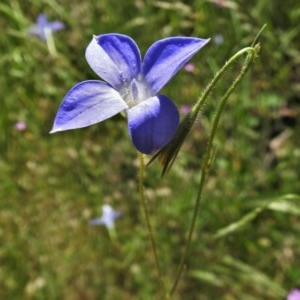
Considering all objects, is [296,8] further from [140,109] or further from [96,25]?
Result: [140,109]

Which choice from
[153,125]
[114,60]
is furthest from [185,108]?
[153,125]

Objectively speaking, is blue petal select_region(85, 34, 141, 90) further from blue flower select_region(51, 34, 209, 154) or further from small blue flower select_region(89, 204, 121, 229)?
small blue flower select_region(89, 204, 121, 229)

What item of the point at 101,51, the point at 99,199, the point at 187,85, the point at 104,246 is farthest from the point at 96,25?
the point at 101,51

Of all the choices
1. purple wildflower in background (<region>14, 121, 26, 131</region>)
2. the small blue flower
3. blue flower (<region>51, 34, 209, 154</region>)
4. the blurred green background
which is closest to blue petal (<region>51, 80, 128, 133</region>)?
blue flower (<region>51, 34, 209, 154</region>)

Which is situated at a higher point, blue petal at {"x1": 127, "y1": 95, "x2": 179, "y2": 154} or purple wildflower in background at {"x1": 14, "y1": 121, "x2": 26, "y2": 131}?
blue petal at {"x1": 127, "y1": 95, "x2": 179, "y2": 154}

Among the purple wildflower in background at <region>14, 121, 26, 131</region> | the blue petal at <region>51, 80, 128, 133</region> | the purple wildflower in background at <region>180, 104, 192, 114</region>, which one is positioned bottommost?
the purple wildflower in background at <region>14, 121, 26, 131</region>

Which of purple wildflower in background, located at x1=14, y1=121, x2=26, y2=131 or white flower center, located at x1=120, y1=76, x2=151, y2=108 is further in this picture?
purple wildflower in background, located at x1=14, y1=121, x2=26, y2=131

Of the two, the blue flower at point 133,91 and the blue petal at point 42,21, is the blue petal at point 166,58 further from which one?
the blue petal at point 42,21
